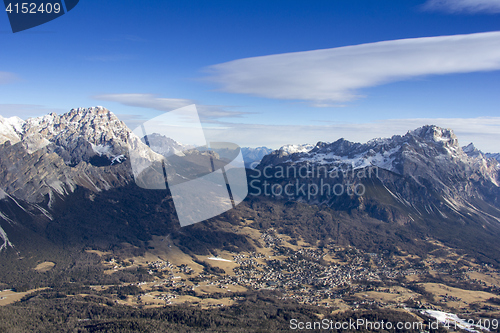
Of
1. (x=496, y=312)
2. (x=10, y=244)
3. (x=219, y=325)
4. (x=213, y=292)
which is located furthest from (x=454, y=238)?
(x=10, y=244)

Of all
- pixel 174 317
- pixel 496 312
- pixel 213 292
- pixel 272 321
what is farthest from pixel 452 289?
pixel 174 317

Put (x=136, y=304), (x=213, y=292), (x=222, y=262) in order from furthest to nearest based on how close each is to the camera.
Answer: (x=222, y=262) < (x=213, y=292) < (x=136, y=304)

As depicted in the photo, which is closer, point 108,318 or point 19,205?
point 108,318

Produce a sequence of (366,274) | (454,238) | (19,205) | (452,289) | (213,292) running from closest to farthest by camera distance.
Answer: (213,292), (452,289), (366,274), (19,205), (454,238)

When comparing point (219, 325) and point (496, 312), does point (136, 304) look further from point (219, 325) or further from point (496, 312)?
point (496, 312)

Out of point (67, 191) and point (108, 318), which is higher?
point (67, 191)

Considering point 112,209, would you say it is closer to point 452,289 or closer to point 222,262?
point 222,262

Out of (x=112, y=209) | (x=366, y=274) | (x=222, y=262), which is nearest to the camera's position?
(x=366, y=274)

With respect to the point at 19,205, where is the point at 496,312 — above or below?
below

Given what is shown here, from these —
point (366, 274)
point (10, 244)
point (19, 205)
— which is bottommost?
point (366, 274)
